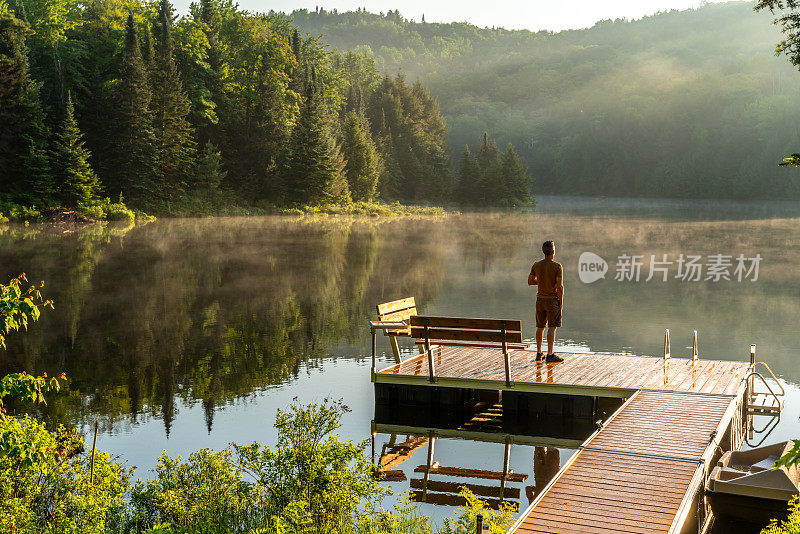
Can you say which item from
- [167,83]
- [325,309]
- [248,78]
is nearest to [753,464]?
[325,309]

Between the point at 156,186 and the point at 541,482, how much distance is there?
173ft

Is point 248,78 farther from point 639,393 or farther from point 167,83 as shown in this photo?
point 639,393

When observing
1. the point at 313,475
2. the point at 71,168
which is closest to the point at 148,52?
the point at 71,168

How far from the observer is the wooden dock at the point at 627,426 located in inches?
279

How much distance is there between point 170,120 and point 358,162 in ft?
66.8

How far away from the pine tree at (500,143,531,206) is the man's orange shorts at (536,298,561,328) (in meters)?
82.7

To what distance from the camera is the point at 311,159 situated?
64500 mm

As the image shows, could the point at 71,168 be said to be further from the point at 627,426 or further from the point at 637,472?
the point at 637,472

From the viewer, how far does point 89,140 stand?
193ft

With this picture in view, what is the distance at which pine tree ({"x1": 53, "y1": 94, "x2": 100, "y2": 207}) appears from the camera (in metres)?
50.2

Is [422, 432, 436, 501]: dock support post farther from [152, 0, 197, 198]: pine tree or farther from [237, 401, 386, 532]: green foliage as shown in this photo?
[152, 0, 197, 198]: pine tree

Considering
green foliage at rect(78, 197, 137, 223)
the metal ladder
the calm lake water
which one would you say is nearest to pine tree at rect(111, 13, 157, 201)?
green foliage at rect(78, 197, 137, 223)

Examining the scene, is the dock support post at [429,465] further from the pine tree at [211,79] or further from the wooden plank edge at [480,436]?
the pine tree at [211,79]

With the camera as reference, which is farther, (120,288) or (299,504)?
(120,288)
